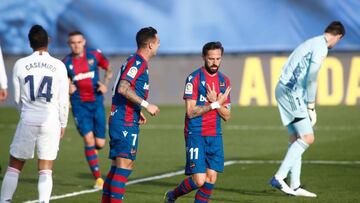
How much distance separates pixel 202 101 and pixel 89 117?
4530 mm

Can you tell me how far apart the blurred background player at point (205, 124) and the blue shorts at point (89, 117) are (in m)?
4.33

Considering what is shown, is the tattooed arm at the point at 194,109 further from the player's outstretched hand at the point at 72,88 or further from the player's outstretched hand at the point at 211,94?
the player's outstretched hand at the point at 72,88

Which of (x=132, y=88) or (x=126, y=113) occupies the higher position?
(x=132, y=88)

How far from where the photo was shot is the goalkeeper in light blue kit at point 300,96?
13445 millimetres

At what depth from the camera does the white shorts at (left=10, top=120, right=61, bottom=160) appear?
36.4ft

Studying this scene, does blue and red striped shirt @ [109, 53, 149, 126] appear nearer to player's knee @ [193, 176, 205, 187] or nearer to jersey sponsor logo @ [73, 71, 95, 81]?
player's knee @ [193, 176, 205, 187]

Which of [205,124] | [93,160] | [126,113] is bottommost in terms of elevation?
[93,160]

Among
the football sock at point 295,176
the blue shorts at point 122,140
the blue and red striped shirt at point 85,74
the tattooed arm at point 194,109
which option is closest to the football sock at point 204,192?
the tattooed arm at point 194,109

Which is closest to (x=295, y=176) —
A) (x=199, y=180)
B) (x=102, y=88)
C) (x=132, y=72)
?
(x=199, y=180)

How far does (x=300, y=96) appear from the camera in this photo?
1370 cm

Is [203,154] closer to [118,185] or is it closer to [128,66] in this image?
[118,185]

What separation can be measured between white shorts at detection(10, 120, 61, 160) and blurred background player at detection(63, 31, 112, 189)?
13.7 ft

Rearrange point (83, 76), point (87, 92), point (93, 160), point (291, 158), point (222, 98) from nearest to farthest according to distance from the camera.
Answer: point (222, 98) < point (291, 158) < point (93, 160) < point (87, 92) < point (83, 76)

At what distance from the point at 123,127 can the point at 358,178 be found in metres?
5.19
